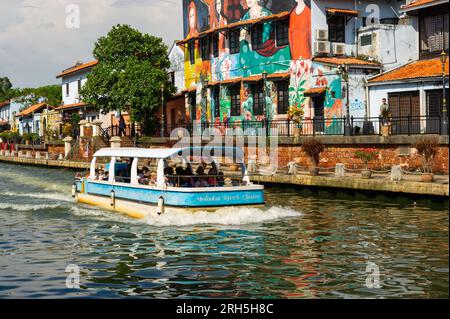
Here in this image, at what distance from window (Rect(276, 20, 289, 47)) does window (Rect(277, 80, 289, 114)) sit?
231 centimetres

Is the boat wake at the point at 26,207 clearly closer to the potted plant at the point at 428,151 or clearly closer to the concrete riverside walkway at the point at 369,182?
the concrete riverside walkway at the point at 369,182

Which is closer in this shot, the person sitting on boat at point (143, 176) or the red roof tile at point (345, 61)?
the person sitting on boat at point (143, 176)

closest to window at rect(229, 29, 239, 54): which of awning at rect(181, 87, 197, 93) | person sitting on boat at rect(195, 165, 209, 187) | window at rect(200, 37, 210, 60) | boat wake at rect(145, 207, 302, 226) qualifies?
window at rect(200, 37, 210, 60)

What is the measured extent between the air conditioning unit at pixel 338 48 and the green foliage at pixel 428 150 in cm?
1291

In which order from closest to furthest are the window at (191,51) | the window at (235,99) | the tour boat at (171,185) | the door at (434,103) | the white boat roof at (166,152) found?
1. the tour boat at (171,185)
2. the white boat roof at (166,152)
3. the door at (434,103)
4. the window at (235,99)
5. the window at (191,51)

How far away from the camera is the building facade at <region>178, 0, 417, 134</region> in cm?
3597

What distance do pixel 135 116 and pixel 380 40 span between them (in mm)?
19100

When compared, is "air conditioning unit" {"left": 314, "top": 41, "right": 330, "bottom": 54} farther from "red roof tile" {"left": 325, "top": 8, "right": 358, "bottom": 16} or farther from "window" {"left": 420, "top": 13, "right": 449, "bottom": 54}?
"window" {"left": 420, "top": 13, "right": 449, "bottom": 54}

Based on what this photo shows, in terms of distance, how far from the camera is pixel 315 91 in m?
36.3

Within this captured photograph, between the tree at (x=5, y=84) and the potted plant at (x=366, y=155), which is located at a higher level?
the tree at (x=5, y=84)

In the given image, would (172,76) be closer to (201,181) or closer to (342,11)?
(342,11)

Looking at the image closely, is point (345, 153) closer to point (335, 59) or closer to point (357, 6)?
point (335, 59)

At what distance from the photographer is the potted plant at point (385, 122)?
28406 millimetres

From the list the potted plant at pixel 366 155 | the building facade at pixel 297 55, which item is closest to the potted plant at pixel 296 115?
the building facade at pixel 297 55
